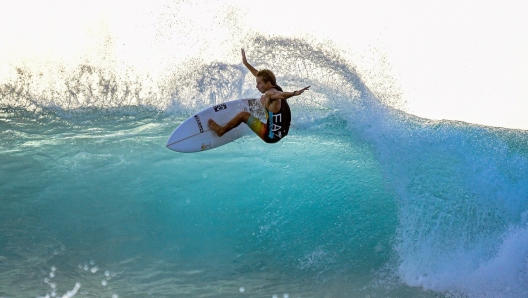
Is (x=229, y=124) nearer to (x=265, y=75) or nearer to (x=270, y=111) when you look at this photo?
(x=270, y=111)

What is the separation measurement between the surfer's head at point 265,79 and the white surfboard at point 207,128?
83 cm

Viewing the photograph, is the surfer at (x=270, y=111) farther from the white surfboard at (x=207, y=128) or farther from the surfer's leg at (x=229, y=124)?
the white surfboard at (x=207, y=128)

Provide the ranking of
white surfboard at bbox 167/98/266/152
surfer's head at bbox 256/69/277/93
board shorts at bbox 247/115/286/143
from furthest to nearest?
white surfboard at bbox 167/98/266/152
board shorts at bbox 247/115/286/143
surfer's head at bbox 256/69/277/93

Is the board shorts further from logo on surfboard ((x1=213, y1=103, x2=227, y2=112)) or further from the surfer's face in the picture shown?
logo on surfboard ((x1=213, y1=103, x2=227, y2=112))

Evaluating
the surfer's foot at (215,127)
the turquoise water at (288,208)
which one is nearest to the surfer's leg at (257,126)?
the surfer's foot at (215,127)

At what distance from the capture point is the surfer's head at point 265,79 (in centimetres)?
485

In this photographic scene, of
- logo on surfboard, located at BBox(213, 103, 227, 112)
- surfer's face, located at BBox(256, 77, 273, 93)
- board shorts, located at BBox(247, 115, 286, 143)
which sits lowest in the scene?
board shorts, located at BBox(247, 115, 286, 143)

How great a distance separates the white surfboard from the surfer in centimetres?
23

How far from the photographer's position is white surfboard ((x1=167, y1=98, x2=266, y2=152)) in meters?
5.52

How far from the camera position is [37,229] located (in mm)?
5891

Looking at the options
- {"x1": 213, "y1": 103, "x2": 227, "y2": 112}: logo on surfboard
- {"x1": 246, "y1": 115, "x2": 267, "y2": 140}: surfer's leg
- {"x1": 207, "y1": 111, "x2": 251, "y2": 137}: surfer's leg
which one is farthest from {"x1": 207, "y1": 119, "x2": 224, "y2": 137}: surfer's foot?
{"x1": 246, "y1": 115, "x2": 267, "y2": 140}: surfer's leg

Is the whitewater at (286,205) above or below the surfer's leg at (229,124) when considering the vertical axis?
below

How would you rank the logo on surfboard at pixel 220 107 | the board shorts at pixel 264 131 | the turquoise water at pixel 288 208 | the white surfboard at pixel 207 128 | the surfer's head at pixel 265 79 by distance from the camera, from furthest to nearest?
the logo on surfboard at pixel 220 107
the white surfboard at pixel 207 128
the turquoise water at pixel 288 208
the board shorts at pixel 264 131
the surfer's head at pixel 265 79

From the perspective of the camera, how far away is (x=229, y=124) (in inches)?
217
